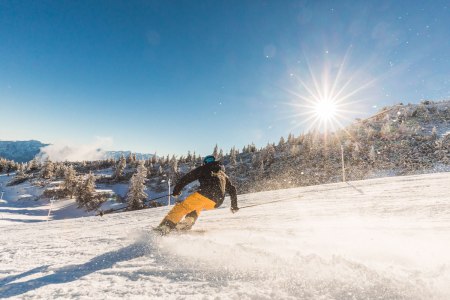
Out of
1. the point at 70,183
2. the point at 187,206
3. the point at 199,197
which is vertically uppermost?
the point at 70,183

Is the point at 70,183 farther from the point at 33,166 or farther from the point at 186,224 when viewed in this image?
the point at 186,224

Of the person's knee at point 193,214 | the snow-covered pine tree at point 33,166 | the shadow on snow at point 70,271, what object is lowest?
the shadow on snow at point 70,271

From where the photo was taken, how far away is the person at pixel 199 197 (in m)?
5.50

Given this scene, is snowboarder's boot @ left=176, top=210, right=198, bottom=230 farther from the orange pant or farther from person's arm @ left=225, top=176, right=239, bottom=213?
person's arm @ left=225, top=176, right=239, bottom=213

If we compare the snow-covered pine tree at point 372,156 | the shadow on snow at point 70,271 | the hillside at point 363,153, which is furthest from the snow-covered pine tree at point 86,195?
the shadow on snow at point 70,271

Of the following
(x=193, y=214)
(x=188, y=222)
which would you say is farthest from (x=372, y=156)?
(x=188, y=222)

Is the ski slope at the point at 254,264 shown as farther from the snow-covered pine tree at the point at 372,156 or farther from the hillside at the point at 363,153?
the snow-covered pine tree at the point at 372,156

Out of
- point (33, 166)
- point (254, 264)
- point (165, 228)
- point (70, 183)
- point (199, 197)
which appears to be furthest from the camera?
point (33, 166)

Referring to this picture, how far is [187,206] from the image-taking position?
555 cm

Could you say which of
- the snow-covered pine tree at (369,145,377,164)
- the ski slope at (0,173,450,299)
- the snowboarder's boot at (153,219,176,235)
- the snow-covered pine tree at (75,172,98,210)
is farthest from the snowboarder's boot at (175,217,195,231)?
the snow-covered pine tree at (75,172,98,210)

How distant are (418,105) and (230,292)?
5832 centimetres

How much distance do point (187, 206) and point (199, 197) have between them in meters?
0.29

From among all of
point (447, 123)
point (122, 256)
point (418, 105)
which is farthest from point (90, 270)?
point (418, 105)

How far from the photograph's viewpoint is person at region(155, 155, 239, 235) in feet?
18.1
